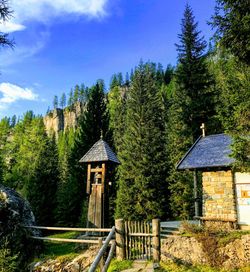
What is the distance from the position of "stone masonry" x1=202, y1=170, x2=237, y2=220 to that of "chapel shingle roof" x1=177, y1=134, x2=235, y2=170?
0.48 meters

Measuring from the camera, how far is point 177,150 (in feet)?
77.4

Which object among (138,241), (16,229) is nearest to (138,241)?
(138,241)

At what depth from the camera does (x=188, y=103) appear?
854 inches

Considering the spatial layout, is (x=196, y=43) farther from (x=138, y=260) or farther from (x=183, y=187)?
(x=138, y=260)

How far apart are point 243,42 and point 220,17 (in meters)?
1.29

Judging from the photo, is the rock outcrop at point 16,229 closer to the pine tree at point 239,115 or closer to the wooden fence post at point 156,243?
the wooden fence post at point 156,243

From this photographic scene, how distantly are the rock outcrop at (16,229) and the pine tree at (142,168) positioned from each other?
427 inches

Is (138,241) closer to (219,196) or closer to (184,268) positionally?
(184,268)

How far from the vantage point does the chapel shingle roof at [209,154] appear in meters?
11.9

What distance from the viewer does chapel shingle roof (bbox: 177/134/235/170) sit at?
39.2 ft

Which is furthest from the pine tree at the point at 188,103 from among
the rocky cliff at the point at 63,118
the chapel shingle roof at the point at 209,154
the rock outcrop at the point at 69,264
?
the rocky cliff at the point at 63,118

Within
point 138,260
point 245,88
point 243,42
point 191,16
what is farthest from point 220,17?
point 191,16

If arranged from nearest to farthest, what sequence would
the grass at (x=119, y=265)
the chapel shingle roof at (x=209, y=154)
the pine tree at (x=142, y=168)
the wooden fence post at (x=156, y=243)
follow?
1. the grass at (x=119, y=265)
2. the wooden fence post at (x=156, y=243)
3. the chapel shingle roof at (x=209, y=154)
4. the pine tree at (x=142, y=168)

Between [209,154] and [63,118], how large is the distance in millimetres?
109461
